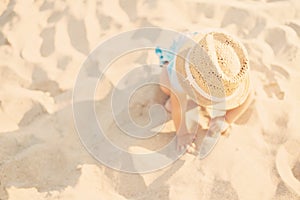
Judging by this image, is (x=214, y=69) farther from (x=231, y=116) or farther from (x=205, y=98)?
(x=231, y=116)

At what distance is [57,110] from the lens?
2.19m

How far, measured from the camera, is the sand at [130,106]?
1.81 meters

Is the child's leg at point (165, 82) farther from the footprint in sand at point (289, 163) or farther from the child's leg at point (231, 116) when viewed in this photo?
the footprint in sand at point (289, 163)

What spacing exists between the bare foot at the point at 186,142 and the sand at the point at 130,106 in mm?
47

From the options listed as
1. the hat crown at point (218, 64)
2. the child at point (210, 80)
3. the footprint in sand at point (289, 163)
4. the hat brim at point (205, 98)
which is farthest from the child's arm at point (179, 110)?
the footprint in sand at point (289, 163)

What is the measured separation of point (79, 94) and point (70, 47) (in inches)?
13.6

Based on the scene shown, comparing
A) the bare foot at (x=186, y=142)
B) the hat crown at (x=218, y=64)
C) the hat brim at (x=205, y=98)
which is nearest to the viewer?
the hat crown at (x=218, y=64)

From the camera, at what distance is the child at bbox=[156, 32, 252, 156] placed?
5.78ft

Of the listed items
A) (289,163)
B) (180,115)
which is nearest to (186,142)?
(180,115)

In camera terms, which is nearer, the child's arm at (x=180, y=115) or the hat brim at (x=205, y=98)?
the hat brim at (x=205, y=98)

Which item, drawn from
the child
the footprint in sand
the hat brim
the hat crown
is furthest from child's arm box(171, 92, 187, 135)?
the footprint in sand

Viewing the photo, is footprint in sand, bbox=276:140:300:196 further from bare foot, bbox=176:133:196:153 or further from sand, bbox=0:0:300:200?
bare foot, bbox=176:133:196:153

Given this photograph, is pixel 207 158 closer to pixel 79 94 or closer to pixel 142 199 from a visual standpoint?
pixel 142 199

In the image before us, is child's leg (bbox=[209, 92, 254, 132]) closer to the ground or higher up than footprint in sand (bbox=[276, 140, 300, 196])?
higher up
